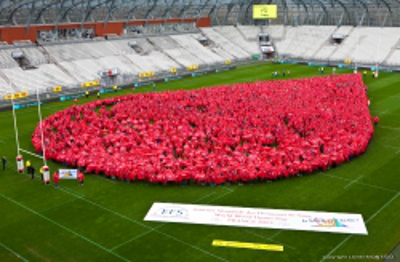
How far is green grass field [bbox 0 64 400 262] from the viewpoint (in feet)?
55.8

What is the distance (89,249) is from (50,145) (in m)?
13.1

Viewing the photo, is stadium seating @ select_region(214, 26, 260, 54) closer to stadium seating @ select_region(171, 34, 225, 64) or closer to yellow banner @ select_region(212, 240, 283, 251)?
stadium seating @ select_region(171, 34, 225, 64)

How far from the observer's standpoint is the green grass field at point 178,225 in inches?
669

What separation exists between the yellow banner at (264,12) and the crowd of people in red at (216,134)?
44644 millimetres

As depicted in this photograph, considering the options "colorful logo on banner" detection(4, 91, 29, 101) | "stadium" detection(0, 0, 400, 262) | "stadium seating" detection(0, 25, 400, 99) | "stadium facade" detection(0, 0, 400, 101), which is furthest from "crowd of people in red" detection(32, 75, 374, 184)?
A: "stadium facade" detection(0, 0, 400, 101)

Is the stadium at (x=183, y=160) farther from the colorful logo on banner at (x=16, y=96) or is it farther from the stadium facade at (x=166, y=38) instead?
the stadium facade at (x=166, y=38)

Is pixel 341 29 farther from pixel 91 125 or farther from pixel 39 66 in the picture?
pixel 91 125

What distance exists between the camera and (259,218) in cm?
1955

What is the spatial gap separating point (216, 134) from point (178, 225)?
1230cm

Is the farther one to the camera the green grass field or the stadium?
the stadium

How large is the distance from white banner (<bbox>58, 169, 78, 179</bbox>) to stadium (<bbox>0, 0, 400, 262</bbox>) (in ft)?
0.21

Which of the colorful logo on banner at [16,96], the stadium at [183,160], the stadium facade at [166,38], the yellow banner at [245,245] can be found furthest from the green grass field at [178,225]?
the stadium facade at [166,38]

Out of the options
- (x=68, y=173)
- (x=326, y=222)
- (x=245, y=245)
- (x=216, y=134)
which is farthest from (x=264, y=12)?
(x=245, y=245)

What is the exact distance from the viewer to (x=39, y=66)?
56500mm
